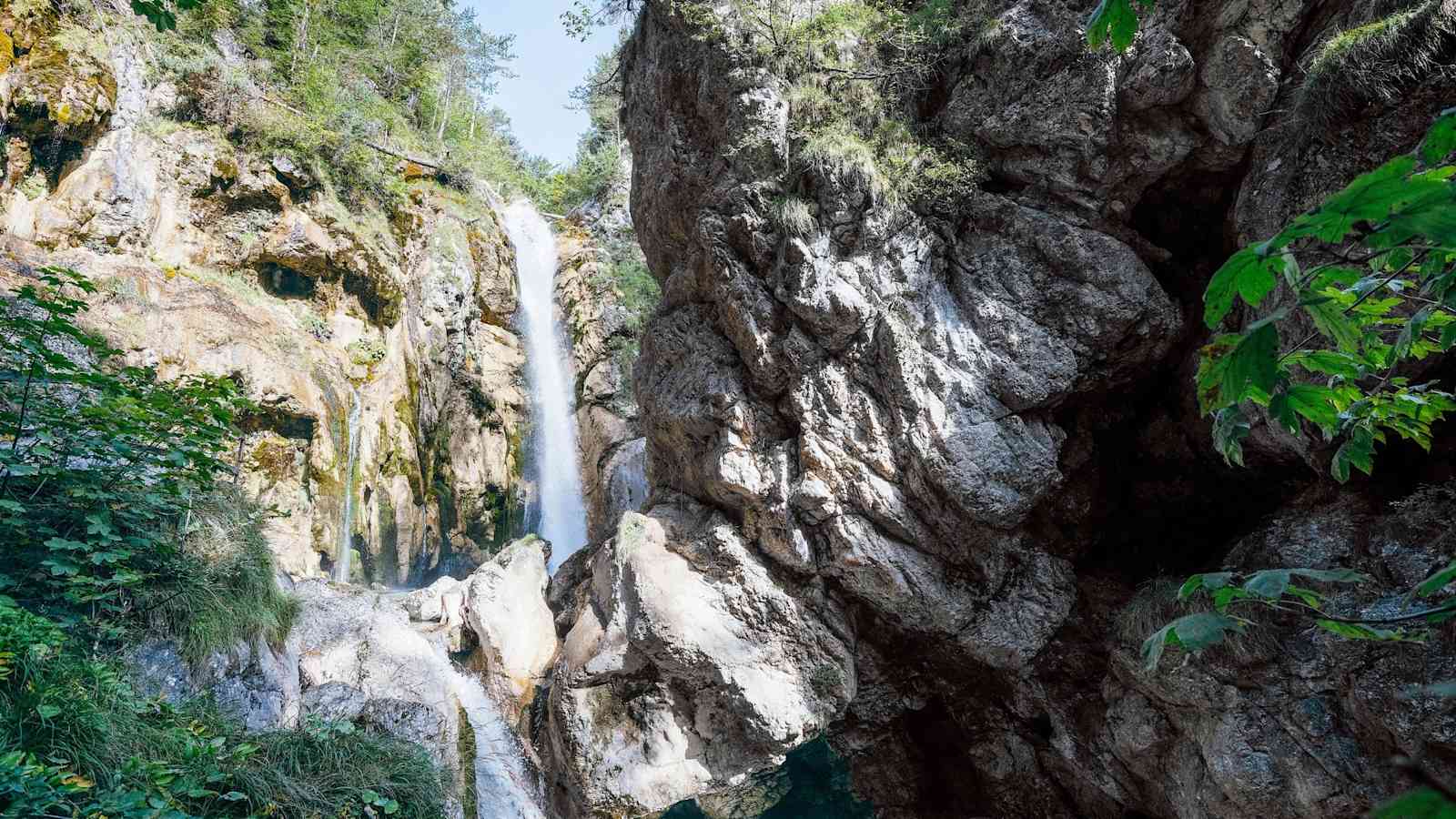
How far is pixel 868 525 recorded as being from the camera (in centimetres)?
697

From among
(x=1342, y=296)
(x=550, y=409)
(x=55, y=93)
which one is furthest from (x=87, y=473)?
(x=550, y=409)

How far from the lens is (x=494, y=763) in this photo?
7336mm

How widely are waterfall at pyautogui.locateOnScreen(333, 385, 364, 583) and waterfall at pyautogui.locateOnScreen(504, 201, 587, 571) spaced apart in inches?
172

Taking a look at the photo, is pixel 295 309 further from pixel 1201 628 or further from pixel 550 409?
pixel 1201 628

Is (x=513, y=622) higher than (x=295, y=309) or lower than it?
lower

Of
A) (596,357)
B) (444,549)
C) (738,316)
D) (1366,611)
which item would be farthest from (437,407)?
(1366,611)

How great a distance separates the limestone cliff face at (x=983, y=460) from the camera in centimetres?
638

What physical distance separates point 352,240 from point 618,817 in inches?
423

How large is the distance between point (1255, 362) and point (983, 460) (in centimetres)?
543

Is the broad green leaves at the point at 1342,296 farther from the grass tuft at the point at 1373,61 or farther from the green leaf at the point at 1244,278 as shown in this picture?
the grass tuft at the point at 1373,61

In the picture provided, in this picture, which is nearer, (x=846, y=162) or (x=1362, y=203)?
(x=1362, y=203)

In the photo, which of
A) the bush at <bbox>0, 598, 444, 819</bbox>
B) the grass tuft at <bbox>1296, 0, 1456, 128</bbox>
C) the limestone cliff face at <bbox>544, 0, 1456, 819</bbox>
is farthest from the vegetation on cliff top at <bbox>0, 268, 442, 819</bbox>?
the grass tuft at <bbox>1296, 0, 1456, 128</bbox>

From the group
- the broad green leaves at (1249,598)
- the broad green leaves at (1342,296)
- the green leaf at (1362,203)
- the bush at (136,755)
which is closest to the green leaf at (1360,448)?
the broad green leaves at (1342,296)

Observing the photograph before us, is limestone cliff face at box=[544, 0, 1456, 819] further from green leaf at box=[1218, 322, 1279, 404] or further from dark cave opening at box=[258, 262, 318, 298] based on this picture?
dark cave opening at box=[258, 262, 318, 298]
